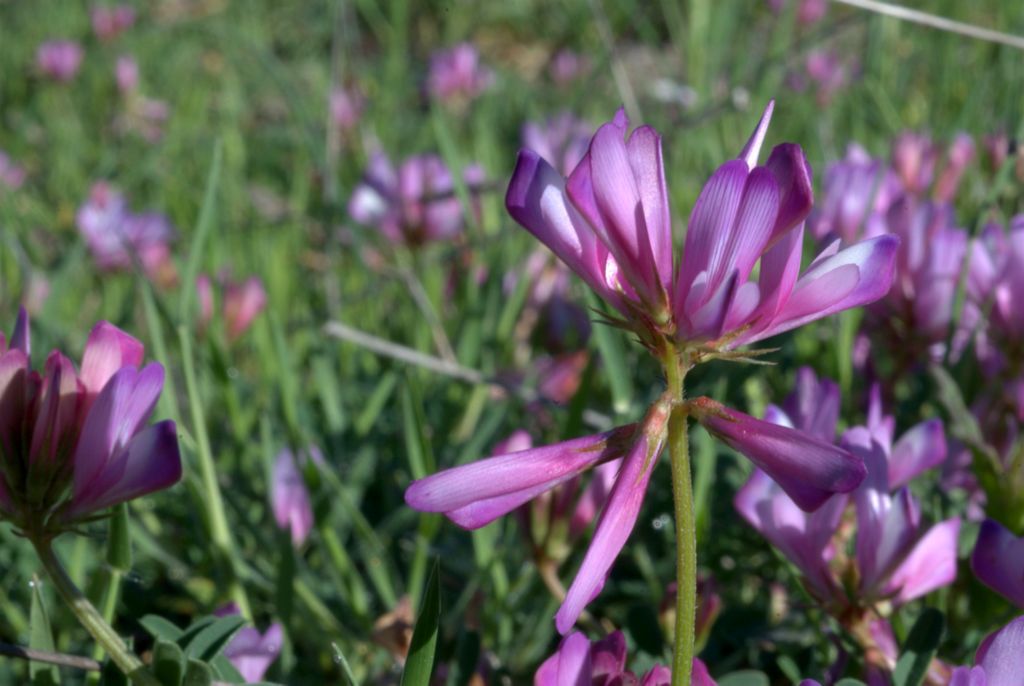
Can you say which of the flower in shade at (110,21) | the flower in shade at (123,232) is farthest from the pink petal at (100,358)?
the flower in shade at (110,21)

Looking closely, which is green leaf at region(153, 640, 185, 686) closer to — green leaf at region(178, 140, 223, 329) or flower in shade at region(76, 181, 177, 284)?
green leaf at region(178, 140, 223, 329)

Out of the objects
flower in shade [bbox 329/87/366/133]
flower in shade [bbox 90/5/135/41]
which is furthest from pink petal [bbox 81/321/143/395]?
flower in shade [bbox 90/5/135/41]

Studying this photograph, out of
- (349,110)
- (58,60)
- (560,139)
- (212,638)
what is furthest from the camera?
(58,60)

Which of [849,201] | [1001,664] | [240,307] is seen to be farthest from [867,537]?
[240,307]

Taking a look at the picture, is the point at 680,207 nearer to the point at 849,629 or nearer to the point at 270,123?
the point at 849,629

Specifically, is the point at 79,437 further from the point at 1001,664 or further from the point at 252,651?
the point at 1001,664

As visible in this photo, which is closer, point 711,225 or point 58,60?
point 711,225
